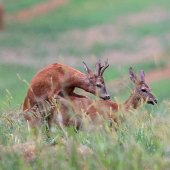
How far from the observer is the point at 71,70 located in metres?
5.08

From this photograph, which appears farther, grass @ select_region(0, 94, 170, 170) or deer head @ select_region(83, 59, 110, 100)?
deer head @ select_region(83, 59, 110, 100)

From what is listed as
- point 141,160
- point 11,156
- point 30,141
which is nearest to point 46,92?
point 30,141

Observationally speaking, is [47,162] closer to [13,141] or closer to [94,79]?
[13,141]

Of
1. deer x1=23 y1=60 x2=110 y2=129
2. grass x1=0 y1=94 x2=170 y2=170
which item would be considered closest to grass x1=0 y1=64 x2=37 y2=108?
deer x1=23 y1=60 x2=110 y2=129

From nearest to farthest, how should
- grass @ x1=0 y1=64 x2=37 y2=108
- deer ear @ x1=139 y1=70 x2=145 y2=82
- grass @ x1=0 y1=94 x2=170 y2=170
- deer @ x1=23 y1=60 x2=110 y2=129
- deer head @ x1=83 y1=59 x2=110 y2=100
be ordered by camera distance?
grass @ x1=0 y1=94 x2=170 y2=170, deer @ x1=23 y1=60 x2=110 y2=129, deer head @ x1=83 y1=59 x2=110 y2=100, deer ear @ x1=139 y1=70 x2=145 y2=82, grass @ x1=0 y1=64 x2=37 y2=108

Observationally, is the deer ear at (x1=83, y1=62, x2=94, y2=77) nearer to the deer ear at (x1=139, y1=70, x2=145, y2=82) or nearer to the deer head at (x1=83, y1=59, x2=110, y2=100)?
the deer head at (x1=83, y1=59, x2=110, y2=100)

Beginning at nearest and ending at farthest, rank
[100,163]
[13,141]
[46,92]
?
[100,163] < [13,141] < [46,92]

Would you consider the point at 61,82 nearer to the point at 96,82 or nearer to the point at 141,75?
the point at 96,82

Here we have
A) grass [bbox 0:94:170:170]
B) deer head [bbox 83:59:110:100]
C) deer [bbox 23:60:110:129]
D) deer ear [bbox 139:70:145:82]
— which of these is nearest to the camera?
grass [bbox 0:94:170:170]

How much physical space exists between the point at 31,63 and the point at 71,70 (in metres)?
4.29

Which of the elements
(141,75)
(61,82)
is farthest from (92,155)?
(141,75)

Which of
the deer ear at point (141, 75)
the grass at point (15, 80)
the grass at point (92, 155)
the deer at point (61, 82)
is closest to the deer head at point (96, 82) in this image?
the deer at point (61, 82)

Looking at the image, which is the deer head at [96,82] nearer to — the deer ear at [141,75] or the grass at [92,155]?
the deer ear at [141,75]

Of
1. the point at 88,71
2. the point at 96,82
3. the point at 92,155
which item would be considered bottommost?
the point at 92,155
